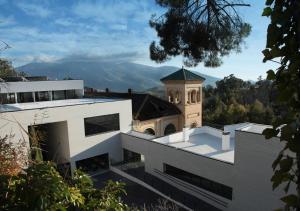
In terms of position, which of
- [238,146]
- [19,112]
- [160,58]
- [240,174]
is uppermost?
[160,58]

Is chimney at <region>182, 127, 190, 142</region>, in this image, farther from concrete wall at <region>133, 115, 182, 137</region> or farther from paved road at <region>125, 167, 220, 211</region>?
concrete wall at <region>133, 115, 182, 137</region>

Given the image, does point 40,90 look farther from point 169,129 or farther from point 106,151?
point 169,129

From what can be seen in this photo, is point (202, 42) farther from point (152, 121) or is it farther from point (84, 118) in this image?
point (152, 121)

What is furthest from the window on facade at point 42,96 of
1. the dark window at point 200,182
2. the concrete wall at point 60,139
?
the dark window at point 200,182

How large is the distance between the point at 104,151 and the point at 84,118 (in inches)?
123

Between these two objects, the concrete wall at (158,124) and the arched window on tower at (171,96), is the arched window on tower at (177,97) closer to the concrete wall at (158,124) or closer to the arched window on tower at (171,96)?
the arched window on tower at (171,96)

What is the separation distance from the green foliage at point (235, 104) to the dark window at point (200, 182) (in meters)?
9.03

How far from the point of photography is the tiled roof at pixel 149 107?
25328 millimetres

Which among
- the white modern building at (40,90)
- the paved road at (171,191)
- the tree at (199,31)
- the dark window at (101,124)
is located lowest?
the paved road at (171,191)

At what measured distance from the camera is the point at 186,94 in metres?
27.8

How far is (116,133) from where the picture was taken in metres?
21.6

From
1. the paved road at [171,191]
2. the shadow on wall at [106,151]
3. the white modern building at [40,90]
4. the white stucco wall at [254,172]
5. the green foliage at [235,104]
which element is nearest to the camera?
the white stucco wall at [254,172]

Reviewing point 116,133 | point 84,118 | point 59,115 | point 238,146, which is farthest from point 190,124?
point 238,146

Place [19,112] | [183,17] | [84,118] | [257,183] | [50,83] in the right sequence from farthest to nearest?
1. [50,83]
2. [84,118]
3. [19,112]
4. [257,183]
5. [183,17]
